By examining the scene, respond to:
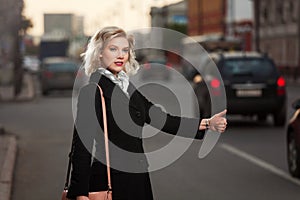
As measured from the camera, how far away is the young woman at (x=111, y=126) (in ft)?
14.2

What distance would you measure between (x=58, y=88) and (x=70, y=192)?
108 ft

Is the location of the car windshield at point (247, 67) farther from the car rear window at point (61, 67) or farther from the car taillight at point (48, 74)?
the car rear window at point (61, 67)

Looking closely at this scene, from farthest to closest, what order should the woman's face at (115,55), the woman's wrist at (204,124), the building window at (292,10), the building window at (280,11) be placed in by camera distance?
the building window at (280,11) < the building window at (292,10) < the woman's wrist at (204,124) < the woman's face at (115,55)

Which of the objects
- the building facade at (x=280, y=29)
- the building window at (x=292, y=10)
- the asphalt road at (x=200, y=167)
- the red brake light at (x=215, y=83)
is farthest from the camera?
the building window at (x=292, y=10)

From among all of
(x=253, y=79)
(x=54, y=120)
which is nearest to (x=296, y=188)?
(x=253, y=79)

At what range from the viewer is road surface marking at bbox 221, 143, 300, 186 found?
10.6 meters

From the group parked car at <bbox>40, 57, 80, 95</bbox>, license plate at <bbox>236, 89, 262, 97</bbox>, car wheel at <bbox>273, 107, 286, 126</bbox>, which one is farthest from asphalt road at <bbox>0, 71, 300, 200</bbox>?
parked car at <bbox>40, 57, 80, 95</bbox>

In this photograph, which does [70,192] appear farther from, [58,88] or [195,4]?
[195,4]

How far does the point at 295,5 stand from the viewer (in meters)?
64.1

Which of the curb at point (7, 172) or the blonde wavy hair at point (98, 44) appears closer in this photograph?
the blonde wavy hair at point (98, 44)

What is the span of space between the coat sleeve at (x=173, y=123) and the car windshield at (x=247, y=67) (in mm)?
13890

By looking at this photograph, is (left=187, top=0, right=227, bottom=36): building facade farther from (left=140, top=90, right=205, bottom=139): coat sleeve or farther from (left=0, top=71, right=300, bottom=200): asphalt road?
(left=140, top=90, right=205, bottom=139): coat sleeve

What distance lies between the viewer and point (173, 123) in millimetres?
4781

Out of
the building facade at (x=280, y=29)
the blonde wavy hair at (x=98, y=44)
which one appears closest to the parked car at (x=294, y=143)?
the blonde wavy hair at (x=98, y=44)
